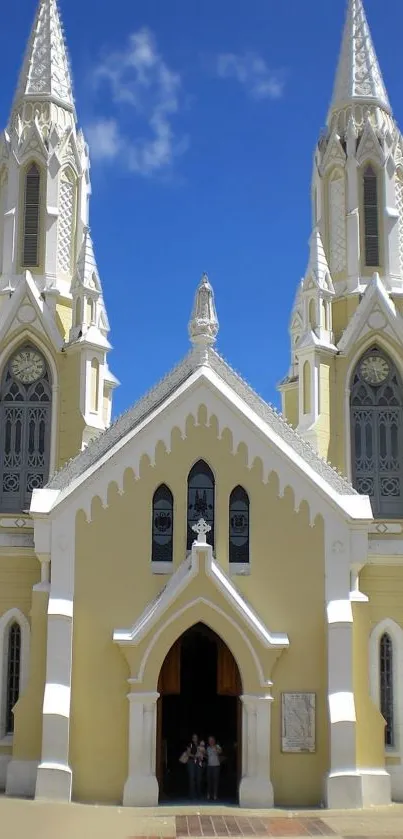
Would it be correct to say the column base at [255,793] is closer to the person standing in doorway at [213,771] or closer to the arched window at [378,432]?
the person standing in doorway at [213,771]

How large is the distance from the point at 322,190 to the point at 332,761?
1690cm

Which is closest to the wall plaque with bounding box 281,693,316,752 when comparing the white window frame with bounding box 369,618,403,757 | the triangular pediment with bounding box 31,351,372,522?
the white window frame with bounding box 369,618,403,757

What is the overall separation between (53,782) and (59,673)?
91.5 inches

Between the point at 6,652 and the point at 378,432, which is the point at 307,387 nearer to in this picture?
the point at 378,432

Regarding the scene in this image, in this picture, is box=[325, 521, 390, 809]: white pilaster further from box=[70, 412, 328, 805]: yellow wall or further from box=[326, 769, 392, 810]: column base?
box=[70, 412, 328, 805]: yellow wall

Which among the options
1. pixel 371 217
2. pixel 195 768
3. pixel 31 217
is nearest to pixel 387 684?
pixel 195 768

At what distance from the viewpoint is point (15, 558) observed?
2609 centimetres

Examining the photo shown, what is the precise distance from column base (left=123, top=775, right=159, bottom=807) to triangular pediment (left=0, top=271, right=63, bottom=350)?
12.0 m

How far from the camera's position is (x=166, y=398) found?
25109 mm

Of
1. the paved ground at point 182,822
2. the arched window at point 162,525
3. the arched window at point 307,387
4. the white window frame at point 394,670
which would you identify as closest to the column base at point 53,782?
the paved ground at point 182,822

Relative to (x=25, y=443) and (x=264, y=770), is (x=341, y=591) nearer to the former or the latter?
(x=264, y=770)

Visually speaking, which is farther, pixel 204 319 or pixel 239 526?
pixel 204 319

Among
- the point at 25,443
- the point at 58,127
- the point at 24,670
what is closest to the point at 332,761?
the point at 24,670

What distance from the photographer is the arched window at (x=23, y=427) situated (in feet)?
90.0
